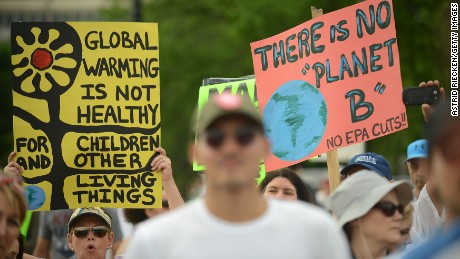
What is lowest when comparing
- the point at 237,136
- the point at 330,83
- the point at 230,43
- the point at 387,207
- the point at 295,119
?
the point at 387,207

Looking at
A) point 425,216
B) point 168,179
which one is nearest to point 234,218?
point 168,179

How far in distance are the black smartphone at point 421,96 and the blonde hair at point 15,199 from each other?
10.7 feet

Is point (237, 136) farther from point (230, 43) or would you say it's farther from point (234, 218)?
point (230, 43)

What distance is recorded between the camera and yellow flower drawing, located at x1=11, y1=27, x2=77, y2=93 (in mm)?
8055

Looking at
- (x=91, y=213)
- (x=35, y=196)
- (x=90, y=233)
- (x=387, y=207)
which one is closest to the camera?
(x=387, y=207)

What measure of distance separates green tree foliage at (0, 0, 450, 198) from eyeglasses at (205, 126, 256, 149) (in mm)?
13450

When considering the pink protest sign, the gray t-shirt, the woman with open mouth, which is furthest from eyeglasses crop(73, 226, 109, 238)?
the gray t-shirt

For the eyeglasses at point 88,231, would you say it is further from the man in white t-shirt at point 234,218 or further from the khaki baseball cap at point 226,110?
the khaki baseball cap at point 226,110

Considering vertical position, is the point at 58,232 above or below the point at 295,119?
below

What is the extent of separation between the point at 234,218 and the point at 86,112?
401 cm

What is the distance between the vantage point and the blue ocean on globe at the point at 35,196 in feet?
25.5

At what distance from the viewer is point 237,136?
421cm

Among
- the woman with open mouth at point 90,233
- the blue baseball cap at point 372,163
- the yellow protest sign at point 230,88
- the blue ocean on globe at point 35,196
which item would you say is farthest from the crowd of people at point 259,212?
the yellow protest sign at point 230,88

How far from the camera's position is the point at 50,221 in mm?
10250
